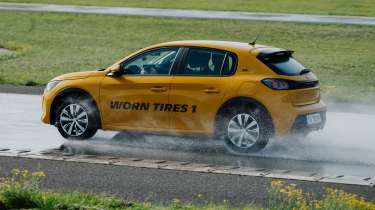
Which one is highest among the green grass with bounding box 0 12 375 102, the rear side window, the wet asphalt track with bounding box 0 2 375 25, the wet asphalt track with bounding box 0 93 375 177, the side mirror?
the wet asphalt track with bounding box 0 2 375 25

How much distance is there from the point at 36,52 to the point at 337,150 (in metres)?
18.3

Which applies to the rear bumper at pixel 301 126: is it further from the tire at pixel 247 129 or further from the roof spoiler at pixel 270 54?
the roof spoiler at pixel 270 54

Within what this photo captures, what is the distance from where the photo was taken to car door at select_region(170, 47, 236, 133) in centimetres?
1505

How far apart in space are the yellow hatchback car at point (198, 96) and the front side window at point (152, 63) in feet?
0.05

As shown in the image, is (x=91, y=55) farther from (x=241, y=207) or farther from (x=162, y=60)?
(x=241, y=207)

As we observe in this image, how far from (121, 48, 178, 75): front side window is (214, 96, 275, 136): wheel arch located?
3.62ft

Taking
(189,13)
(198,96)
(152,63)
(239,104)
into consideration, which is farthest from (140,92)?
(189,13)

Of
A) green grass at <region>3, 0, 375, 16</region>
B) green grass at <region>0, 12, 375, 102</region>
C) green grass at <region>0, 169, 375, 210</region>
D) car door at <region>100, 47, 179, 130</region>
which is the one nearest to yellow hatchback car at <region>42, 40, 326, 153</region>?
car door at <region>100, 47, 179, 130</region>

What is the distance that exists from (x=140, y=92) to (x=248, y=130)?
1.83 m

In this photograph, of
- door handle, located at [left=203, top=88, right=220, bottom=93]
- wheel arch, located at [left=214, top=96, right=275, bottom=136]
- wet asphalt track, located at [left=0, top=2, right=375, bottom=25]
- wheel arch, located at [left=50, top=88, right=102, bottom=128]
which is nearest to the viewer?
wheel arch, located at [left=214, top=96, right=275, bottom=136]

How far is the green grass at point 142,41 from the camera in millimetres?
26297

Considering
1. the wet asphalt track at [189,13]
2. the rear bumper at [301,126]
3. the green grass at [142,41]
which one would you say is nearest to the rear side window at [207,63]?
the rear bumper at [301,126]

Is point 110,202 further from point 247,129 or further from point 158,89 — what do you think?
point 158,89

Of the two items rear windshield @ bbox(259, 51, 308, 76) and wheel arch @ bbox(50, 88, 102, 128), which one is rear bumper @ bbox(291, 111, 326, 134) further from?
wheel arch @ bbox(50, 88, 102, 128)
